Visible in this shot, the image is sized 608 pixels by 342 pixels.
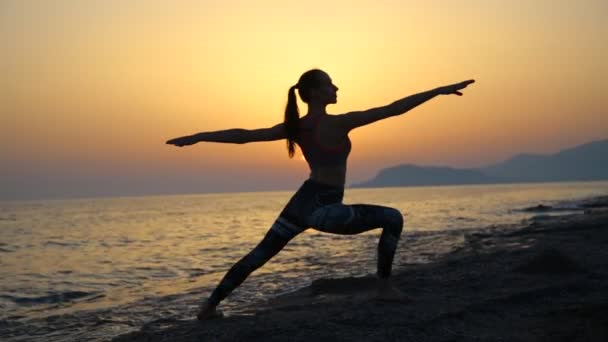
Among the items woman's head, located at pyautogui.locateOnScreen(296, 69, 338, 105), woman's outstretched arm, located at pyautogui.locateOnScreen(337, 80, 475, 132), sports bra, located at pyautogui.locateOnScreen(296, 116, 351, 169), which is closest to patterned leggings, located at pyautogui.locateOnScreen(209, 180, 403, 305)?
sports bra, located at pyautogui.locateOnScreen(296, 116, 351, 169)

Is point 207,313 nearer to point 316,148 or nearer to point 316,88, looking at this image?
point 316,148

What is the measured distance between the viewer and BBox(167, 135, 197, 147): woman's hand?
18.1 feet

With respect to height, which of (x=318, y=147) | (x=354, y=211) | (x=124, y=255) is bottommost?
(x=124, y=255)

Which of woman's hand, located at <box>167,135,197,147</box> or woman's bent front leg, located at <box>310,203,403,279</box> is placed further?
woman's hand, located at <box>167,135,197,147</box>

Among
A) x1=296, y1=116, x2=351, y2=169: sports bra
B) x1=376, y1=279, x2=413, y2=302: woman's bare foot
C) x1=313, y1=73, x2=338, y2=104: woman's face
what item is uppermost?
x1=313, y1=73, x2=338, y2=104: woman's face

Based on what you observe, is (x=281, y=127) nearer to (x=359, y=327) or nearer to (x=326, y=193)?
(x=326, y=193)

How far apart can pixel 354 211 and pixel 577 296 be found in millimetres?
2853

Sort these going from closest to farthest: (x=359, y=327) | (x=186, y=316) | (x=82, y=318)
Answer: (x=359, y=327) < (x=186, y=316) < (x=82, y=318)

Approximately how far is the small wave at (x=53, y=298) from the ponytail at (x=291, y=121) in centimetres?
765

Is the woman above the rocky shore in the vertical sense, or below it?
above

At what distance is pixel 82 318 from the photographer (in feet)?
28.2

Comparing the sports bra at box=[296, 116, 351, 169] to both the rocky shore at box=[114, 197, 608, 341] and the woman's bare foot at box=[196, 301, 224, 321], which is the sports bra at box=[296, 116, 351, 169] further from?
the woman's bare foot at box=[196, 301, 224, 321]

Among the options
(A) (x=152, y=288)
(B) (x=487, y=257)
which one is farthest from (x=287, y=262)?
(B) (x=487, y=257)

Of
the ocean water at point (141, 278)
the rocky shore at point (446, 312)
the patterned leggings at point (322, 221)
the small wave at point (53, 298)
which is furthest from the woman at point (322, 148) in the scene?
the small wave at point (53, 298)
